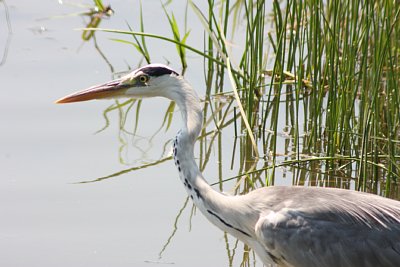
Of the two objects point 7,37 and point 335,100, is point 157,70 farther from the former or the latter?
point 7,37

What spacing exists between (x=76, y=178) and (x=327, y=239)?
76.3 inches

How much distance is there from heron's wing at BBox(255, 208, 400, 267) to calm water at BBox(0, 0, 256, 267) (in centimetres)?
70

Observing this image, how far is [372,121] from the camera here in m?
5.58

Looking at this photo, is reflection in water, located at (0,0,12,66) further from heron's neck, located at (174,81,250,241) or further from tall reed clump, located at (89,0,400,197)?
heron's neck, located at (174,81,250,241)

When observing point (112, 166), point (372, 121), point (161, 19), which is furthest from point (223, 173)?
point (161, 19)

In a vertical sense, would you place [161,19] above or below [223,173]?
above

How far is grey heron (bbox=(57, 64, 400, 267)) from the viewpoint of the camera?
4613 millimetres

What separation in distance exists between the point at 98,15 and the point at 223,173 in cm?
296

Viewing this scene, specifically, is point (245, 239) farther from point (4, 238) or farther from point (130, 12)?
point (130, 12)

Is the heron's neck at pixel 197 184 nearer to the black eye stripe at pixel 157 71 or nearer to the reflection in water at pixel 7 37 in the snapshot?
the black eye stripe at pixel 157 71

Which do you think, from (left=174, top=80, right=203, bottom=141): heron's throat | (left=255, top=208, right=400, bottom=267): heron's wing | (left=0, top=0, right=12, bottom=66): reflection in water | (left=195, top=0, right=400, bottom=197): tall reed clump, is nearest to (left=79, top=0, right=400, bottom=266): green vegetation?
(left=195, top=0, right=400, bottom=197): tall reed clump

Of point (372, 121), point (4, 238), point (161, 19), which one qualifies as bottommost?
point (4, 238)

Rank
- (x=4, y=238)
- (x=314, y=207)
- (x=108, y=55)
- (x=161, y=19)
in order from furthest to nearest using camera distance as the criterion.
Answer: (x=161, y=19) < (x=108, y=55) < (x=4, y=238) < (x=314, y=207)

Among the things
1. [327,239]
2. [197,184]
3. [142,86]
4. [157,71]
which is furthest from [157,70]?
[327,239]
